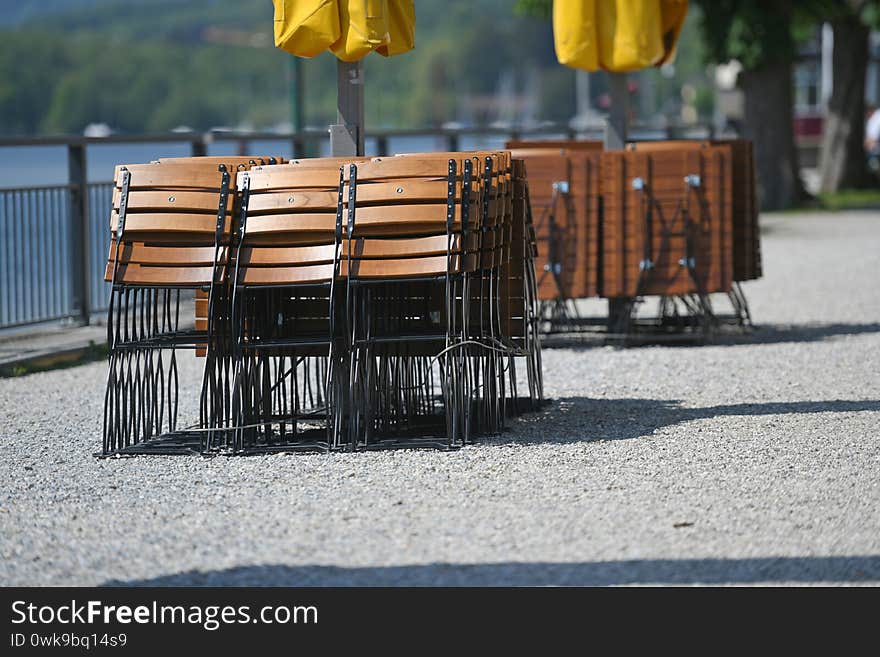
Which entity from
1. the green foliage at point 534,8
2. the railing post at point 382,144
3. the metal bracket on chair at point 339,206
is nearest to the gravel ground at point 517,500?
the metal bracket on chair at point 339,206

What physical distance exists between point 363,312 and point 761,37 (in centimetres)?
1858

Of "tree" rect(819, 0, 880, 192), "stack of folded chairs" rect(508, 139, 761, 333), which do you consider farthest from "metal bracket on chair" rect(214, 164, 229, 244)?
"tree" rect(819, 0, 880, 192)

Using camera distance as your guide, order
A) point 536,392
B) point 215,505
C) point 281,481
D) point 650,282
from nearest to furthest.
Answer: point 215,505, point 281,481, point 536,392, point 650,282

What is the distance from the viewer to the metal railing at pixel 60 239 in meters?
10.9

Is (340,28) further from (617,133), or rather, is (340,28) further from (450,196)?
(617,133)

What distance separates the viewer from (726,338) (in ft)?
36.4

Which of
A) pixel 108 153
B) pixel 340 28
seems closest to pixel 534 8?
pixel 108 153

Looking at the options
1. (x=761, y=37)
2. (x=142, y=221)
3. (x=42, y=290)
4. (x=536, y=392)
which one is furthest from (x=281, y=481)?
(x=761, y=37)

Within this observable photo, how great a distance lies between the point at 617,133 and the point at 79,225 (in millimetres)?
3955

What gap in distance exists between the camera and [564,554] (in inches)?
202

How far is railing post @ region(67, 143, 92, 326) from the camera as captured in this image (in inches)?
458

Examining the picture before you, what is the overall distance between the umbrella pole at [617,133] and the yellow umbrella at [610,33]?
34cm
